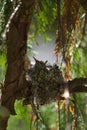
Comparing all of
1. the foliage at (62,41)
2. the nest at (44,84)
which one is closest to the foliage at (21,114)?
the foliage at (62,41)

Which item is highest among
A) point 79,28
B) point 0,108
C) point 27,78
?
point 79,28

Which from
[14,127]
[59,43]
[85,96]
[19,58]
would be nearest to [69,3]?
[59,43]

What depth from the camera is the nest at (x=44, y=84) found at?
1.24m

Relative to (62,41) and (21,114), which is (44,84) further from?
(21,114)

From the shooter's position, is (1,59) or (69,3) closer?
(69,3)

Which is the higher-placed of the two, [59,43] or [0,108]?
[59,43]

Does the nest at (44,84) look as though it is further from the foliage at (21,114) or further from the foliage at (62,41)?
the foliage at (21,114)

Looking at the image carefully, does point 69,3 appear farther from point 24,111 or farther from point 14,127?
point 14,127

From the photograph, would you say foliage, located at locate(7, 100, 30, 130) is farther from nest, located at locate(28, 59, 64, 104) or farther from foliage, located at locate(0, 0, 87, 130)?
nest, located at locate(28, 59, 64, 104)

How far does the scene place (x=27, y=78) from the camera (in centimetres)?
128

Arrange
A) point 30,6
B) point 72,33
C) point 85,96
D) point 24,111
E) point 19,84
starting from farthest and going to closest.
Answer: point 85,96, point 24,111, point 72,33, point 19,84, point 30,6

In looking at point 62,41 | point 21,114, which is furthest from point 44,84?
point 21,114

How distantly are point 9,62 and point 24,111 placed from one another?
1.78 ft

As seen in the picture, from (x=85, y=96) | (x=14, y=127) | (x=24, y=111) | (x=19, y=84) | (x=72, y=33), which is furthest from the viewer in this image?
(x=14, y=127)
